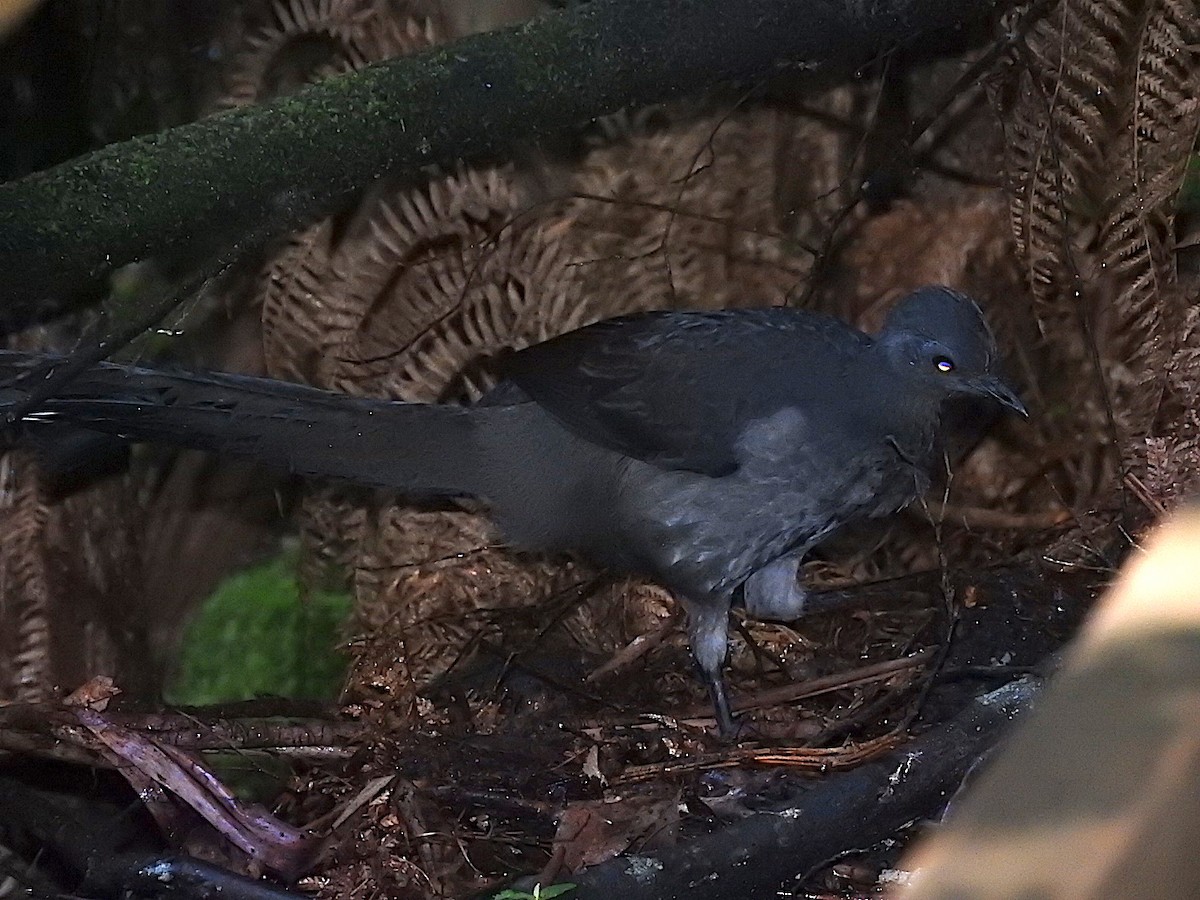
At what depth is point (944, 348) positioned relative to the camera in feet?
9.34

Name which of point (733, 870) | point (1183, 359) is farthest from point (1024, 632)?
point (733, 870)

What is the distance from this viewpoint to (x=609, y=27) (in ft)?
8.46

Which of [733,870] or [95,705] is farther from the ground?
[95,705]

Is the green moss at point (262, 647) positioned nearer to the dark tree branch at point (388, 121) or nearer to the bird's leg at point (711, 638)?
the bird's leg at point (711, 638)

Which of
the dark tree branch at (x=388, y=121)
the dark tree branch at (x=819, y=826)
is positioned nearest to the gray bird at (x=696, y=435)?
the dark tree branch at (x=388, y=121)

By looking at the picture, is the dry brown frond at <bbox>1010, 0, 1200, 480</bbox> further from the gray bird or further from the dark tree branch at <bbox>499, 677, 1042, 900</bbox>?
the dark tree branch at <bbox>499, 677, 1042, 900</bbox>

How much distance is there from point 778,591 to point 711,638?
0.92ft

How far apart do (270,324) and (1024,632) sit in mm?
1854

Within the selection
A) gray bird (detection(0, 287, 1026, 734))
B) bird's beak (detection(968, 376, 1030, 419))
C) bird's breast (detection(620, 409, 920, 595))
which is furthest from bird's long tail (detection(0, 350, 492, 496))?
bird's beak (detection(968, 376, 1030, 419))

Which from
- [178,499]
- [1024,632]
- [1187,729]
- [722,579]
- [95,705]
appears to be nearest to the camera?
[1187,729]

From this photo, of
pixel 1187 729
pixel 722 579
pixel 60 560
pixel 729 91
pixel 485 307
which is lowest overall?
pixel 722 579

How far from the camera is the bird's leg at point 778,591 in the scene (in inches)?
123

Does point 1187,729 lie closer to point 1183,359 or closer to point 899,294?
point 1183,359

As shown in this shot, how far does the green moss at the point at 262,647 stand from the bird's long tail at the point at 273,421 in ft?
1.74
